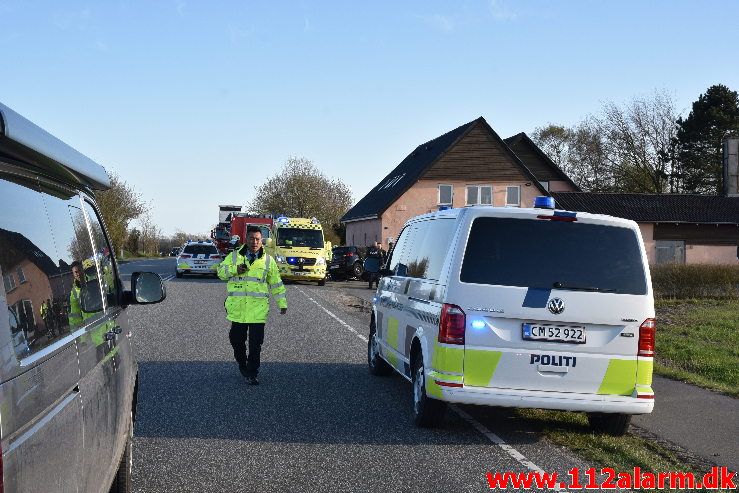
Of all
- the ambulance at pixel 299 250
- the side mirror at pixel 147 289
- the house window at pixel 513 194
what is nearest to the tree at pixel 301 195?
the house window at pixel 513 194

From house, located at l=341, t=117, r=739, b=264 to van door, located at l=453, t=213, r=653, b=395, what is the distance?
140 feet

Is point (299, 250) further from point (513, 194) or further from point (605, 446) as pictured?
point (605, 446)

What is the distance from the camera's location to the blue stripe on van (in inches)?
255

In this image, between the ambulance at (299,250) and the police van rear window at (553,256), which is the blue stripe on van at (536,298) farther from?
the ambulance at (299,250)

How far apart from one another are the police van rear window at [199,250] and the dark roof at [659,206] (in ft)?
81.0

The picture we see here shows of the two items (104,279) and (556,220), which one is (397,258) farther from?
(104,279)

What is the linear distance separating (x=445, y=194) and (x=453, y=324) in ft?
150

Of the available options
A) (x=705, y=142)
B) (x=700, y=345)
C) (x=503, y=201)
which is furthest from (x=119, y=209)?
(x=700, y=345)

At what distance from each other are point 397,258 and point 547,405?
3149 millimetres

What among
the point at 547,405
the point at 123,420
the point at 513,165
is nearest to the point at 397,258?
the point at 547,405

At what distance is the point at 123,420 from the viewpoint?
14.2 ft

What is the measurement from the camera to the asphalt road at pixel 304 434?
18.0ft

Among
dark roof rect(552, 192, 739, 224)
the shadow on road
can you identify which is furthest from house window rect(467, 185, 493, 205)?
the shadow on road

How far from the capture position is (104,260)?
4.49 m
